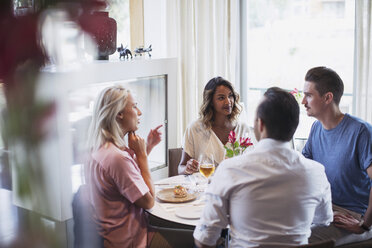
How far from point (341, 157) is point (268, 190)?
A: 3.23 feet

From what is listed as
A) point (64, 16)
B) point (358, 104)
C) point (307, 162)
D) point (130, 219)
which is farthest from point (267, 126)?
point (358, 104)

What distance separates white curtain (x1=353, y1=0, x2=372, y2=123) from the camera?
135 inches

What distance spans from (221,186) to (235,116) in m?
1.56

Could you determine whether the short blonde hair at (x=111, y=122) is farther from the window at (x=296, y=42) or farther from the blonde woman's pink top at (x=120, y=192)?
the window at (x=296, y=42)


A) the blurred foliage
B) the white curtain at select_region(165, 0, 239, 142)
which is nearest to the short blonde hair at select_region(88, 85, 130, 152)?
the blurred foliage

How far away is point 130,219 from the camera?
79.4 inches

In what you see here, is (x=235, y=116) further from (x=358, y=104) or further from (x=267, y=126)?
(x=267, y=126)

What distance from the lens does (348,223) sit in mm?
2115

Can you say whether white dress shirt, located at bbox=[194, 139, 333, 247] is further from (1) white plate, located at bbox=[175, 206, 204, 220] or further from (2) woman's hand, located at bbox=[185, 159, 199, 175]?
(2) woman's hand, located at bbox=[185, 159, 199, 175]

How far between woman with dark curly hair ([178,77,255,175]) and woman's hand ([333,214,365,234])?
2.91 feet

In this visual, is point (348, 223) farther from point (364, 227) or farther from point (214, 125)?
point (214, 125)

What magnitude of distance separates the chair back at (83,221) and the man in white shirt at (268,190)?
3.69ft

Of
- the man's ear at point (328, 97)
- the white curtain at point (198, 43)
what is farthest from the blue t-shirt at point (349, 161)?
the white curtain at point (198, 43)

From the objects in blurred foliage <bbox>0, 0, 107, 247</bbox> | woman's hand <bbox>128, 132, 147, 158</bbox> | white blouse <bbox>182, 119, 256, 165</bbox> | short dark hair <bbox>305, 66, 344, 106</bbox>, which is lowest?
white blouse <bbox>182, 119, 256, 165</bbox>
